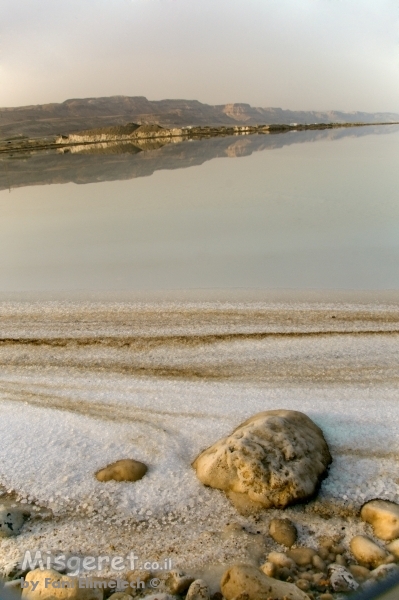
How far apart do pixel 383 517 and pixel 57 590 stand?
1.45 meters

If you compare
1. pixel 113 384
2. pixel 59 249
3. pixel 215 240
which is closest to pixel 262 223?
pixel 215 240

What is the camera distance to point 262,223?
8602mm

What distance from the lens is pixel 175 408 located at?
3416mm

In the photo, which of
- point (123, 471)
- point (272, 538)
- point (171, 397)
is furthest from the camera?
point (171, 397)

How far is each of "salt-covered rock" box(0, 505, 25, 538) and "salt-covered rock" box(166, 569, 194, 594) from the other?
801 millimetres

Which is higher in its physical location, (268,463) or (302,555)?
(268,463)

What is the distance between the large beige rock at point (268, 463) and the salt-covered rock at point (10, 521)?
93cm

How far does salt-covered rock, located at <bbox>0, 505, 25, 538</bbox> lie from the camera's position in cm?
231

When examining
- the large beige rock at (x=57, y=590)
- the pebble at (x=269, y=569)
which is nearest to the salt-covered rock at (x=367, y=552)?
the pebble at (x=269, y=569)

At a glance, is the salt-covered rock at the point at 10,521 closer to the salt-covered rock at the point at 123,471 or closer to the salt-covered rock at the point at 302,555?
the salt-covered rock at the point at 123,471

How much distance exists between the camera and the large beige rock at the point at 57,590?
195cm

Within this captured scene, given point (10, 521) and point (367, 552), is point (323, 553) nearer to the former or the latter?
point (367, 552)

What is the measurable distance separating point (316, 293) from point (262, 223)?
→ 353 cm

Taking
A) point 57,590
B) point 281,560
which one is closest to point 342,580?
point 281,560
